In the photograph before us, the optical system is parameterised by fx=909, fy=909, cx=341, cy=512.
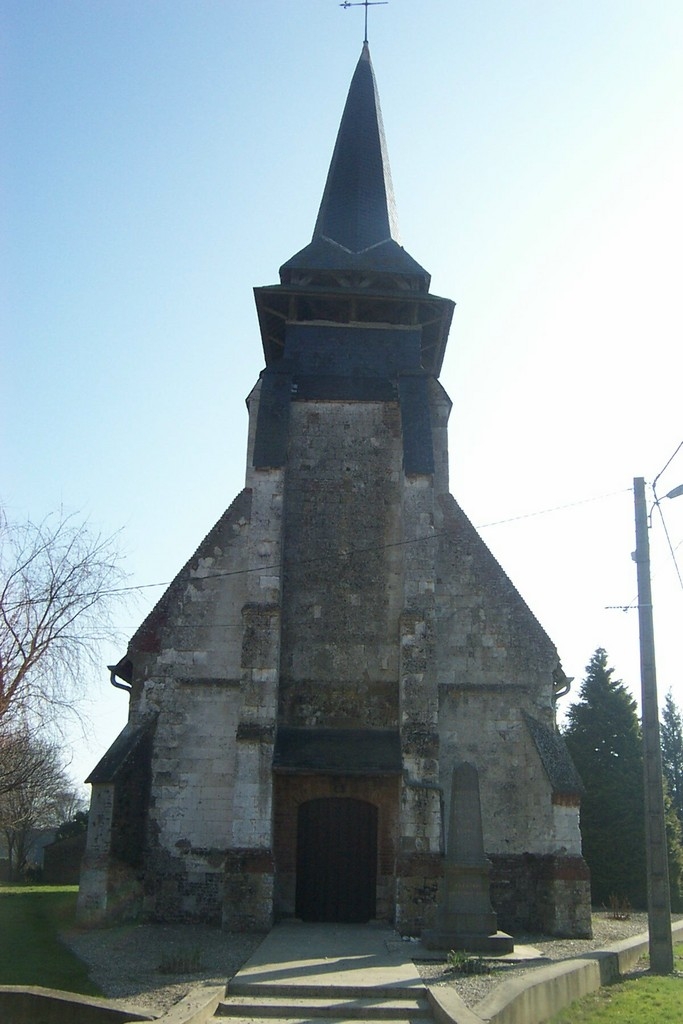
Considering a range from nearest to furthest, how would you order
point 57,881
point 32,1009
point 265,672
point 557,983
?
point 32,1009 < point 557,983 < point 265,672 < point 57,881

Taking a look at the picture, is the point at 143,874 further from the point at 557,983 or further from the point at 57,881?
the point at 57,881

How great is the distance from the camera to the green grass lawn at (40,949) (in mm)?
10141

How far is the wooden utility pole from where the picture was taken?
40.2ft

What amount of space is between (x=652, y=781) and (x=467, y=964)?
3888 millimetres

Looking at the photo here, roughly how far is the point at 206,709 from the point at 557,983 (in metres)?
9.39

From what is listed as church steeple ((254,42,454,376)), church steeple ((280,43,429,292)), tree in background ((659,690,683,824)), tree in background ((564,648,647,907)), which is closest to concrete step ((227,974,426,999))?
church steeple ((254,42,454,376))

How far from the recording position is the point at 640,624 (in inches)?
539

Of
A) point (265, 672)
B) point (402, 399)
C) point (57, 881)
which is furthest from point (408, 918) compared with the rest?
point (57, 881)

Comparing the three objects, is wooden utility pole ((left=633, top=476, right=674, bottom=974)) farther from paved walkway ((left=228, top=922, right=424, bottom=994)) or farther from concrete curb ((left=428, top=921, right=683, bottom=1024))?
paved walkway ((left=228, top=922, right=424, bottom=994))

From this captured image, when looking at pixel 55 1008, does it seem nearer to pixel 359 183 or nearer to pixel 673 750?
pixel 359 183

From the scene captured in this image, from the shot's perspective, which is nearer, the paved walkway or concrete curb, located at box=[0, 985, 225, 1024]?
concrete curb, located at box=[0, 985, 225, 1024]

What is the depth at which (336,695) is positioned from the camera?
1758 centimetres

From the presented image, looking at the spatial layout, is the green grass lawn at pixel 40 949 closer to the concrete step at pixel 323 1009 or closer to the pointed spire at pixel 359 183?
the concrete step at pixel 323 1009

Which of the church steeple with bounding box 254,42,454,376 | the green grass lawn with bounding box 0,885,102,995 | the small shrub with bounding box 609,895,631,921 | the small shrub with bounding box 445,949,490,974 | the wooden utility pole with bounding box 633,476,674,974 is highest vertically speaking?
the church steeple with bounding box 254,42,454,376
